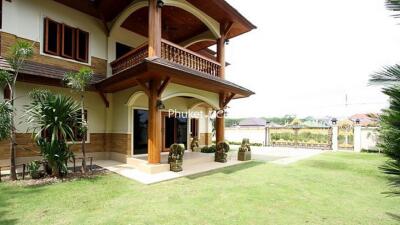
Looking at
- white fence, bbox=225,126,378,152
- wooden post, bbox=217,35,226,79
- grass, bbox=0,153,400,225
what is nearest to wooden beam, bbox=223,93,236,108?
wooden post, bbox=217,35,226,79

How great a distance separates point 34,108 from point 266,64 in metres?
51.4

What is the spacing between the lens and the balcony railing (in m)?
8.82

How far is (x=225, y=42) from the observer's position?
12.0 m

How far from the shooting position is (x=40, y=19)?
9289 mm

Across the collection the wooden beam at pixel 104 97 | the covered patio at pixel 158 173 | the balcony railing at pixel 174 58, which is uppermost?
the balcony railing at pixel 174 58

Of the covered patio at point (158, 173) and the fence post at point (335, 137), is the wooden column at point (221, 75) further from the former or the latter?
the fence post at point (335, 137)

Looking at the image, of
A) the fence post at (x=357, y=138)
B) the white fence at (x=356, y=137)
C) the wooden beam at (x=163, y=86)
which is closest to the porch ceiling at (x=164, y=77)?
the wooden beam at (x=163, y=86)

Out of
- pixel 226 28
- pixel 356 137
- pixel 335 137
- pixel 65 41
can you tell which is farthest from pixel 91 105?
pixel 356 137

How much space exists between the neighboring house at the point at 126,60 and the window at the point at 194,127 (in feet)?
8.26

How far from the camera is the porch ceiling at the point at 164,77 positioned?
24.4ft

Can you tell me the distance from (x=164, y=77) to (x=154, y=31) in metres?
1.62

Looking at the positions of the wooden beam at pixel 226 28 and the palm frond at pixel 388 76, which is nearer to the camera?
the palm frond at pixel 388 76

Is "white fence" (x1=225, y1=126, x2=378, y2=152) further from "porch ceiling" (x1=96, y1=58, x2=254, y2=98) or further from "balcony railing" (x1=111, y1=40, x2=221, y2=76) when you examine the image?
"balcony railing" (x1=111, y1=40, x2=221, y2=76)

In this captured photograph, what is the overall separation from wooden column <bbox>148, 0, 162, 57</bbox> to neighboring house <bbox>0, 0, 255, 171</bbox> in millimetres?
33
